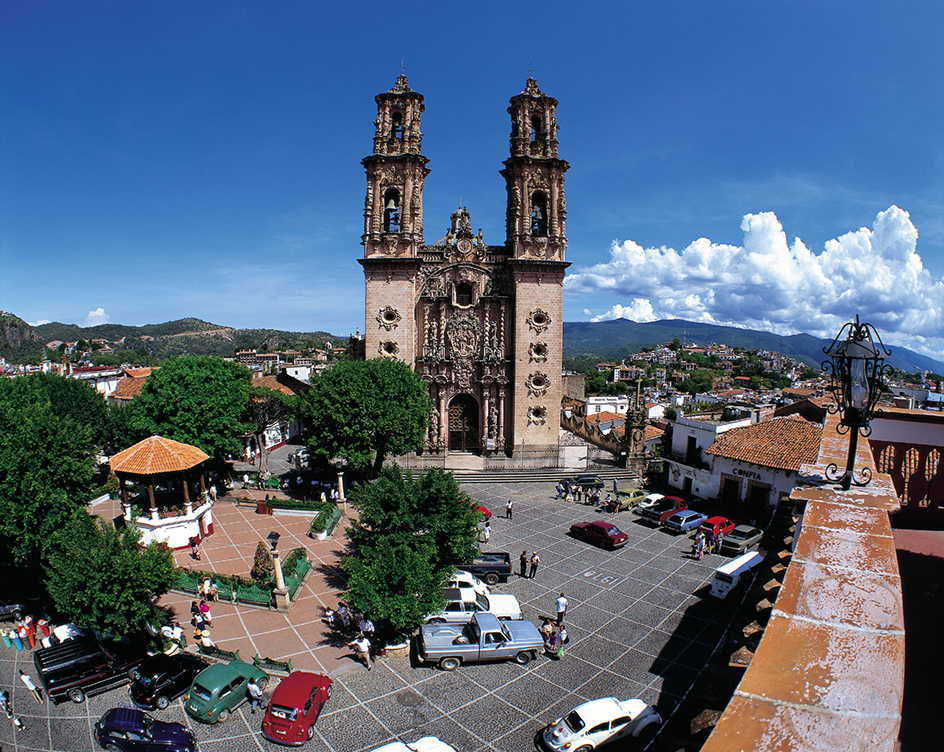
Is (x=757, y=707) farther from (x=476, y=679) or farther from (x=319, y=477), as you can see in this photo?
(x=319, y=477)

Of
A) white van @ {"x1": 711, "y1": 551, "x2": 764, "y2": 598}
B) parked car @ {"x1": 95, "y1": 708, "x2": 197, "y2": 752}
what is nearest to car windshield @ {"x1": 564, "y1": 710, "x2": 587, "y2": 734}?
parked car @ {"x1": 95, "y1": 708, "x2": 197, "y2": 752}

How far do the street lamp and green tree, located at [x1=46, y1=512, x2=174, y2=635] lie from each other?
17632mm

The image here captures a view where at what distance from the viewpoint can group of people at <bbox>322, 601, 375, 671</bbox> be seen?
1655cm

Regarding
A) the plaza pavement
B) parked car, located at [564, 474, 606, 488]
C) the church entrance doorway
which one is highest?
the church entrance doorway

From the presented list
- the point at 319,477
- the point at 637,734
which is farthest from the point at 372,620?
the point at 319,477

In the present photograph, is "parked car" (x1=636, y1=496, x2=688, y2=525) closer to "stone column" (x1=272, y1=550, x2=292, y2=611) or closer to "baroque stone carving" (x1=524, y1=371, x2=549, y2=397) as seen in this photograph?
"baroque stone carving" (x1=524, y1=371, x2=549, y2=397)

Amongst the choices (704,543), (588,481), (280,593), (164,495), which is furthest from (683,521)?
(164,495)

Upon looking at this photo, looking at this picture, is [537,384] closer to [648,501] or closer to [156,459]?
[648,501]

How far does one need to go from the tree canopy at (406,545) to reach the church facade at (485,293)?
68.0ft

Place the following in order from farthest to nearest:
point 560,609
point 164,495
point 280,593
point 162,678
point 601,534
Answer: point 164,495 < point 601,534 < point 280,593 < point 560,609 < point 162,678

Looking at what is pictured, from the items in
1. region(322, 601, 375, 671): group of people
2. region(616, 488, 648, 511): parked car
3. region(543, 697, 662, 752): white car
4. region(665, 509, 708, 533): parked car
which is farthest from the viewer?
region(616, 488, 648, 511): parked car

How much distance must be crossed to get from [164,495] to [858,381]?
95.4ft

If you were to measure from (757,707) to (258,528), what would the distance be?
28.8 meters

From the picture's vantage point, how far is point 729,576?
20.2 meters
